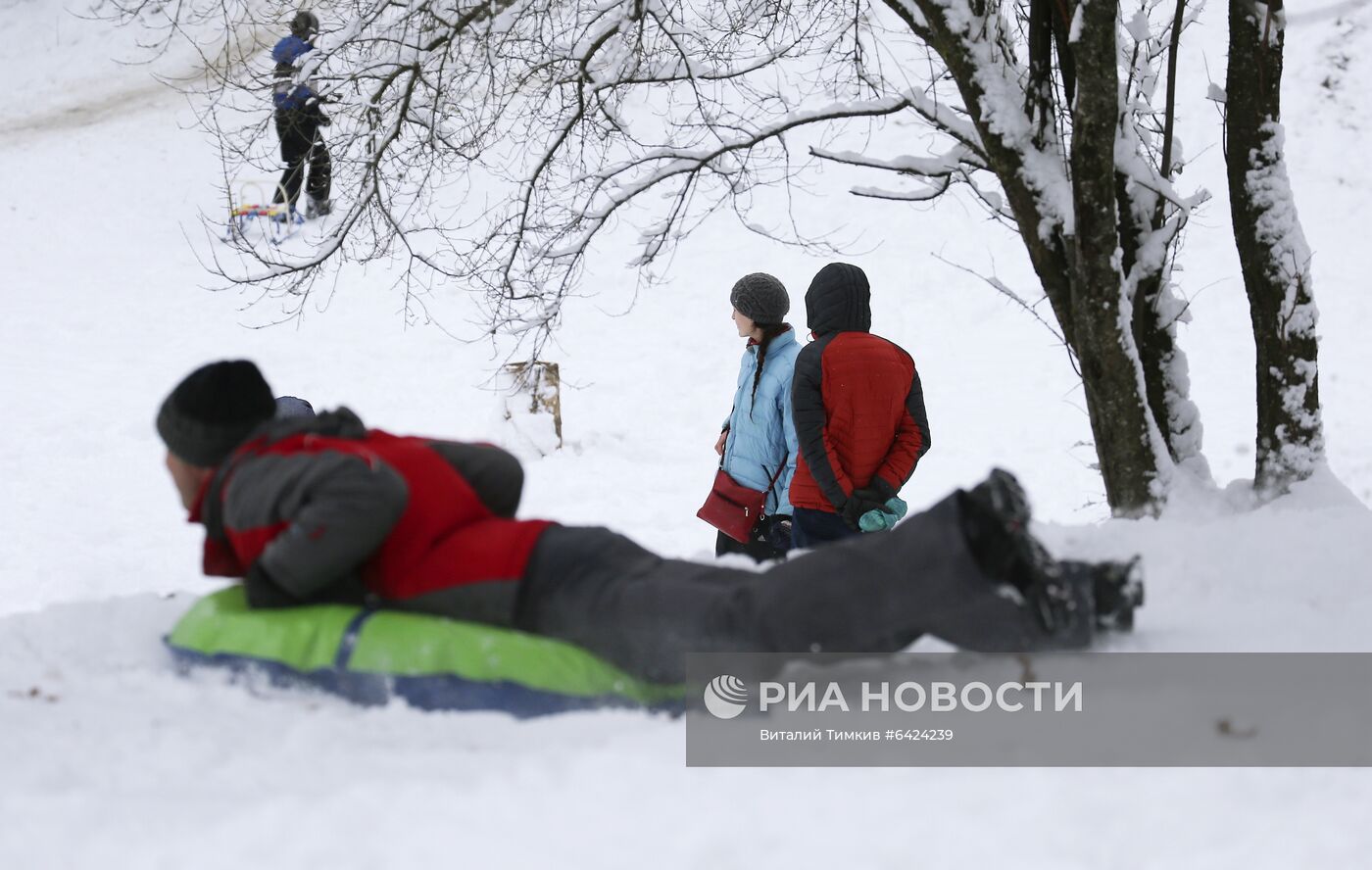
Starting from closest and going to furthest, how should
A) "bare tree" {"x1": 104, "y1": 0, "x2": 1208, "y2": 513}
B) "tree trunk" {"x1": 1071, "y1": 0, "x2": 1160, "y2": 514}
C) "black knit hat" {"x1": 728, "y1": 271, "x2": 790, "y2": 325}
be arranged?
"tree trunk" {"x1": 1071, "y1": 0, "x2": 1160, "y2": 514} → "bare tree" {"x1": 104, "y1": 0, "x2": 1208, "y2": 513} → "black knit hat" {"x1": 728, "y1": 271, "x2": 790, "y2": 325}

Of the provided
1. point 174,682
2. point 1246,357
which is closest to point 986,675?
point 174,682

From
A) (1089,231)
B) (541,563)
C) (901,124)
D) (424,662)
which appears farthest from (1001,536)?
(901,124)

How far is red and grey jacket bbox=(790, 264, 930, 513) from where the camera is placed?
411 centimetres

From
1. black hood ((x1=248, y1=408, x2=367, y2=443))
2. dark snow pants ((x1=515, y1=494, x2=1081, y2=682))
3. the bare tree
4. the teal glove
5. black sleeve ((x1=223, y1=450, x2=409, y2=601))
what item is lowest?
dark snow pants ((x1=515, y1=494, x2=1081, y2=682))

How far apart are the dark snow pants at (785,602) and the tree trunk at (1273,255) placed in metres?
2.20

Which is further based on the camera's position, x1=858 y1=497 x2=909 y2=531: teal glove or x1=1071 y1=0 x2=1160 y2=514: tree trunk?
x1=858 y1=497 x2=909 y2=531: teal glove

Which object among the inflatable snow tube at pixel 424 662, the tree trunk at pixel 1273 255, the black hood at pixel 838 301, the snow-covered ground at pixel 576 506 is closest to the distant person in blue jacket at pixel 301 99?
the snow-covered ground at pixel 576 506

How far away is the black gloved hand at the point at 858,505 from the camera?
411 centimetres

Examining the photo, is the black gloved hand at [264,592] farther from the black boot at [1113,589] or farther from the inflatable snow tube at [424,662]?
the black boot at [1113,589]

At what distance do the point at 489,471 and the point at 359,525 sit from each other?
454 millimetres

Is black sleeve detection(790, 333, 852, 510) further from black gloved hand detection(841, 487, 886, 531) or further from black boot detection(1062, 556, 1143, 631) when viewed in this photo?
black boot detection(1062, 556, 1143, 631)

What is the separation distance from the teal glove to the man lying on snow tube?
1381 mm

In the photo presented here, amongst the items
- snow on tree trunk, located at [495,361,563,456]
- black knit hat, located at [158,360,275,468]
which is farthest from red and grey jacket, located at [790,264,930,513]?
snow on tree trunk, located at [495,361,563,456]

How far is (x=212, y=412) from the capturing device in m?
2.89
